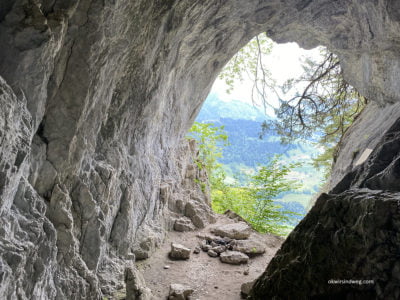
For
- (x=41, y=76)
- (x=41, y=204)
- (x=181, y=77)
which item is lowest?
(x=41, y=204)

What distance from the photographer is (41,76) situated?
10.6ft

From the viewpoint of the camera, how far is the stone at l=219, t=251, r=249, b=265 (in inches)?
290

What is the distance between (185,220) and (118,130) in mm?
4615

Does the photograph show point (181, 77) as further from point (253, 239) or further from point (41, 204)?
point (41, 204)

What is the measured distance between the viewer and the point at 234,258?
24.2 feet

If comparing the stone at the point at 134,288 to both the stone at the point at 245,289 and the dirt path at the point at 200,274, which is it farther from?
the stone at the point at 245,289

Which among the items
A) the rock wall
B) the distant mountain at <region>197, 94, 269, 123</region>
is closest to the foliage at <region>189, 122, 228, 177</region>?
the rock wall

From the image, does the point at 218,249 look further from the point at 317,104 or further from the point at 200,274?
the point at 317,104

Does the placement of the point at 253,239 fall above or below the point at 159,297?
above

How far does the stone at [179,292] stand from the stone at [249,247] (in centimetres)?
276

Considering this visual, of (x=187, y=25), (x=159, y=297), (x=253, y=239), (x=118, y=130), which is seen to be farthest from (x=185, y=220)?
(x=187, y=25)

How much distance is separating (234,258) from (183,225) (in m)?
2.17

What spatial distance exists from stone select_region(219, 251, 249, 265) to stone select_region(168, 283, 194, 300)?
193cm

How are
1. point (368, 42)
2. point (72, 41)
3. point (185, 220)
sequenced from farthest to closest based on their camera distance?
point (185, 220), point (368, 42), point (72, 41)
